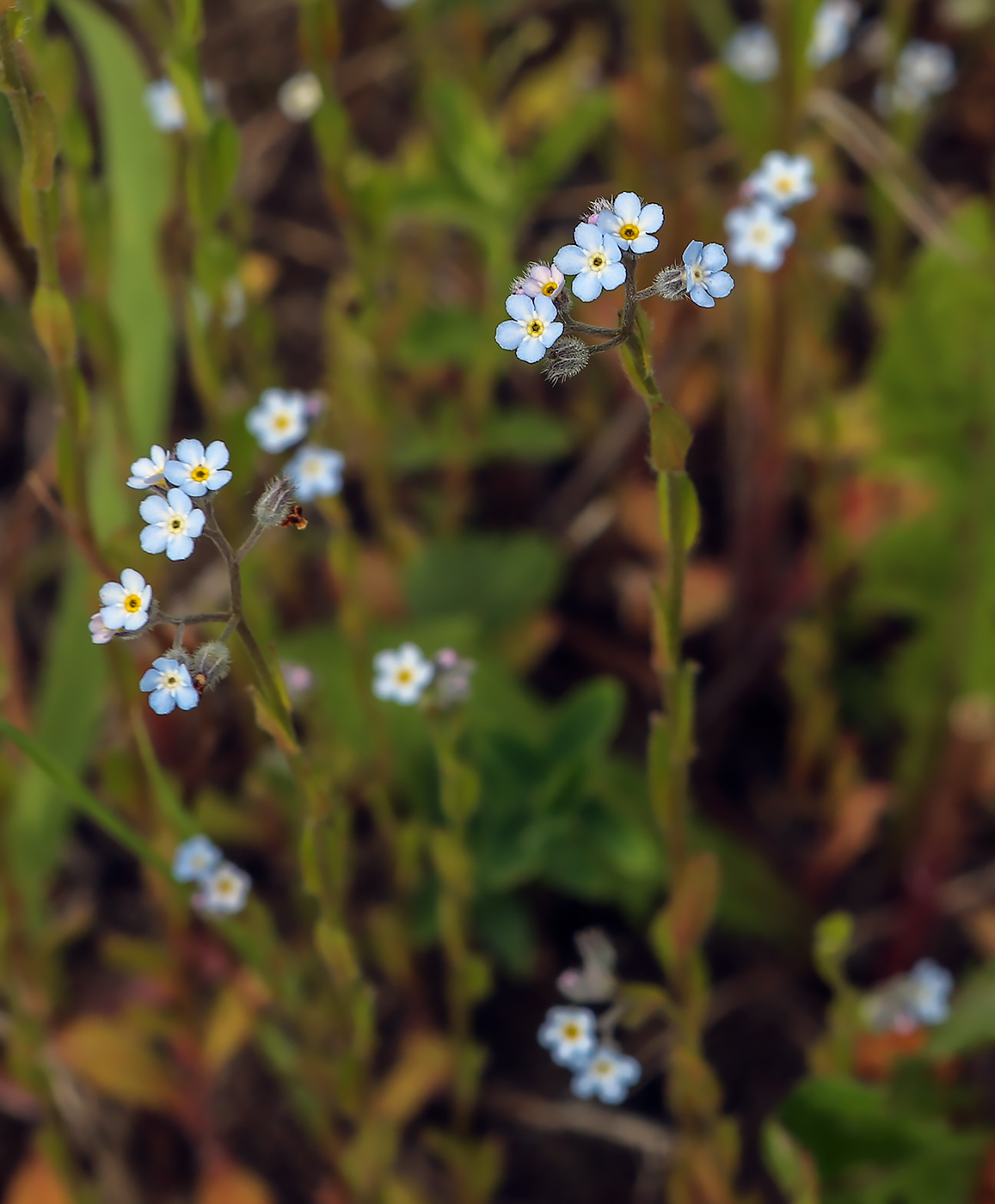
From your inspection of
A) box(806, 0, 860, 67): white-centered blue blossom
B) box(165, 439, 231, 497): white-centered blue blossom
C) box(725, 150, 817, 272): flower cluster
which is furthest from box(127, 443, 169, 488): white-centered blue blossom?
Result: box(806, 0, 860, 67): white-centered blue blossom

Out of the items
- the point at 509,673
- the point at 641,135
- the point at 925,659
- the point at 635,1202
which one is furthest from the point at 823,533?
the point at 635,1202

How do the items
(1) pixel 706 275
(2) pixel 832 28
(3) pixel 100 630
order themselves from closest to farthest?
(1) pixel 706 275
(3) pixel 100 630
(2) pixel 832 28

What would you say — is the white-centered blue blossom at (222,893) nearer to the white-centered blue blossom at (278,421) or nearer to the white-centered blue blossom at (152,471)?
the white-centered blue blossom at (278,421)

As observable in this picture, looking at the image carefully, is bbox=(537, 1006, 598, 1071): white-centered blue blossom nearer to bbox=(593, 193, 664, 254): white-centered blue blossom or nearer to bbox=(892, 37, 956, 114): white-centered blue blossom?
bbox=(593, 193, 664, 254): white-centered blue blossom

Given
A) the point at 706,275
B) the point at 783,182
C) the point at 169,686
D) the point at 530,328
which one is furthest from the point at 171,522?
the point at 783,182

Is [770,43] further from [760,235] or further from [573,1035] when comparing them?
[573,1035]

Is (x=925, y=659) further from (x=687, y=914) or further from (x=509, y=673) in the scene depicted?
(x=687, y=914)

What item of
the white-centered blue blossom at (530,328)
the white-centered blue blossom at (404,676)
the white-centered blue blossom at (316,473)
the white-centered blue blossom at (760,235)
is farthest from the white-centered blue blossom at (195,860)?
the white-centered blue blossom at (760,235)

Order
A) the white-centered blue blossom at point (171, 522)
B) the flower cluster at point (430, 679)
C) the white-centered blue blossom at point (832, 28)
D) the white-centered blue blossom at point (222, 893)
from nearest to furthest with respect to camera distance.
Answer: the white-centered blue blossom at point (171, 522)
the flower cluster at point (430, 679)
the white-centered blue blossom at point (222, 893)
the white-centered blue blossom at point (832, 28)
